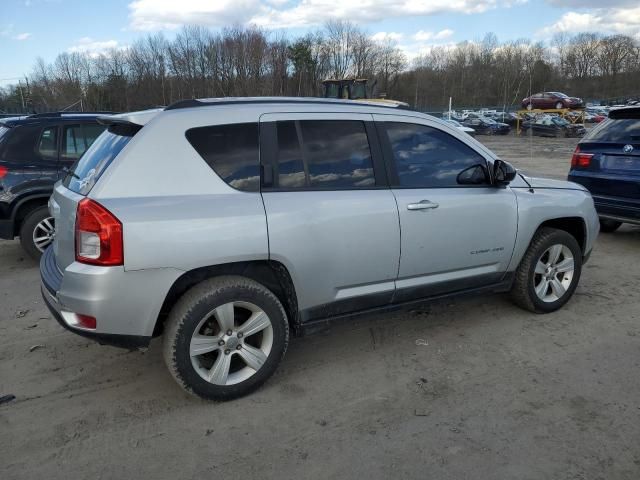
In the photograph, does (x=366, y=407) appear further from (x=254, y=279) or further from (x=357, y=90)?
(x=357, y=90)

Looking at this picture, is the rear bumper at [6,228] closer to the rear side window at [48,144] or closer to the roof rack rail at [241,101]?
the rear side window at [48,144]

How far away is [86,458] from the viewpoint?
2709mm

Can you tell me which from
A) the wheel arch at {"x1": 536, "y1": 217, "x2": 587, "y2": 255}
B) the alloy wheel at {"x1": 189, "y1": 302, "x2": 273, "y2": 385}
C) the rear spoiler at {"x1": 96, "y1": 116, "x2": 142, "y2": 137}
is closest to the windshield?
the wheel arch at {"x1": 536, "y1": 217, "x2": 587, "y2": 255}

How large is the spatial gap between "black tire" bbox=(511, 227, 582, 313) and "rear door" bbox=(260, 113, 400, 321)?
140 centimetres

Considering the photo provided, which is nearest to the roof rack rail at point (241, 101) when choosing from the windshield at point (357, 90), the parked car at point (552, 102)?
the windshield at point (357, 90)

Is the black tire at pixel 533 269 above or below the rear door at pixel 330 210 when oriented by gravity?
below

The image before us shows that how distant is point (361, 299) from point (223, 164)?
129 centimetres

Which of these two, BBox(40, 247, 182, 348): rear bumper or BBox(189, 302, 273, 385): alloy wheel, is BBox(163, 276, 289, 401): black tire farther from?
BBox(40, 247, 182, 348): rear bumper

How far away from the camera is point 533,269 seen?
171 inches

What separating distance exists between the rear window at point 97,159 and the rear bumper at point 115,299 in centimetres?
53

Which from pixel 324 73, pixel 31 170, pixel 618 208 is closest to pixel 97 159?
pixel 31 170

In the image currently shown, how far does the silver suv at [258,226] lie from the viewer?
2832mm

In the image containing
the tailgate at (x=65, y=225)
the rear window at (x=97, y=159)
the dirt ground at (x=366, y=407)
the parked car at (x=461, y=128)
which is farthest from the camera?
the parked car at (x=461, y=128)

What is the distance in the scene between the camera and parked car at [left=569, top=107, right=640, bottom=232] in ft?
20.3
